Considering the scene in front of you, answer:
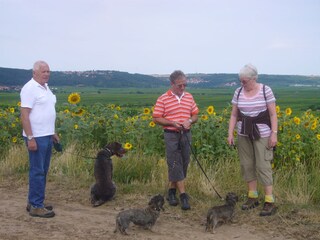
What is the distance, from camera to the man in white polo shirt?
5.66 metres

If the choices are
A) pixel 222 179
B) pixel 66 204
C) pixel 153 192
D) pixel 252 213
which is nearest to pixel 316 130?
pixel 222 179

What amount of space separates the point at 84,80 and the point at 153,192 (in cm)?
6504

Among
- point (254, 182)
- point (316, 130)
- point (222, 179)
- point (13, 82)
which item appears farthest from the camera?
point (13, 82)

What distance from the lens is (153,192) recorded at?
701cm

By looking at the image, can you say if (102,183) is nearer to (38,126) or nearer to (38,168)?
(38,168)

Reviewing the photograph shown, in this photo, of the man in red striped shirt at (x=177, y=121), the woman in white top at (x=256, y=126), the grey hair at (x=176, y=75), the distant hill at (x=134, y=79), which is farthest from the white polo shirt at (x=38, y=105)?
the distant hill at (x=134, y=79)

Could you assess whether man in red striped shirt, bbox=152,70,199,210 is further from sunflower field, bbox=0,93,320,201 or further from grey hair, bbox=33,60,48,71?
grey hair, bbox=33,60,48,71

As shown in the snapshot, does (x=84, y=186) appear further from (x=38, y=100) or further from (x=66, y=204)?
(x=38, y=100)

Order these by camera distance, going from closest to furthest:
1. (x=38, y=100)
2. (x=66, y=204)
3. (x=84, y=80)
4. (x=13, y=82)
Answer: (x=38, y=100) < (x=66, y=204) < (x=13, y=82) < (x=84, y=80)

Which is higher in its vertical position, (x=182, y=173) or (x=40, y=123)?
(x=40, y=123)

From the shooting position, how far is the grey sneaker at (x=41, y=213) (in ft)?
19.6

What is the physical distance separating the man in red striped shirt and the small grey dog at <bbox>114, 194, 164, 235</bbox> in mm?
730

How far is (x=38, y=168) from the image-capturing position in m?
5.94

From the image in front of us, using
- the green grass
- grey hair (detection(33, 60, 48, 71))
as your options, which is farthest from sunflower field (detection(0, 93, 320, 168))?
the green grass
